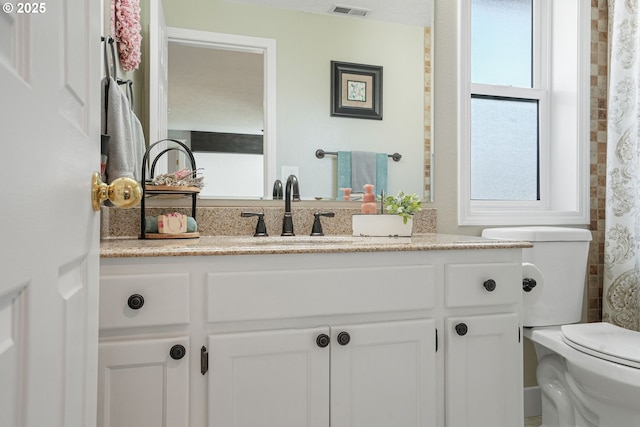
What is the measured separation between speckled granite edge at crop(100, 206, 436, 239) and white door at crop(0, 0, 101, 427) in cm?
98

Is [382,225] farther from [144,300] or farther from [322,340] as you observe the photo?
[144,300]

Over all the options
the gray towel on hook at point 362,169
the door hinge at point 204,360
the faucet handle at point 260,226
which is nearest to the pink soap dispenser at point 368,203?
the gray towel on hook at point 362,169

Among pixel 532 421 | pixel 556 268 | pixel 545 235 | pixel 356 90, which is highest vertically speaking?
pixel 356 90

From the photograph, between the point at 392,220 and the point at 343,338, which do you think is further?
the point at 392,220

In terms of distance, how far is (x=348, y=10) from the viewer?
1926 mm

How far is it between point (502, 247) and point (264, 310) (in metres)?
0.77

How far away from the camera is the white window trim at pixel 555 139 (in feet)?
6.75

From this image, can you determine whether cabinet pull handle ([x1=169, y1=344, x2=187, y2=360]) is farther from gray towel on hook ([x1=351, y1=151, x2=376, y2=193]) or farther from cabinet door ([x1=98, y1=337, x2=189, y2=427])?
gray towel on hook ([x1=351, y1=151, x2=376, y2=193])

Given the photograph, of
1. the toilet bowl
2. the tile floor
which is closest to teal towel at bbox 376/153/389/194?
the toilet bowl

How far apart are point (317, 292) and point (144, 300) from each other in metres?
0.45

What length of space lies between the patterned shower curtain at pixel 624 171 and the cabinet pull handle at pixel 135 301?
203 centimetres

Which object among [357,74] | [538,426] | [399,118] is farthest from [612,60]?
[538,426]

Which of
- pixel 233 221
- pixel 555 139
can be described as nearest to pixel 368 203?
pixel 233 221

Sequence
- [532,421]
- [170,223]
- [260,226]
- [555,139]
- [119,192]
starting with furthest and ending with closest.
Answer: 1. [555,139]
2. [532,421]
3. [260,226]
4. [170,223]
5. [119,192]
